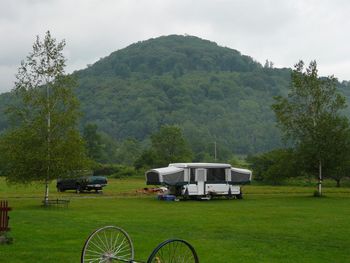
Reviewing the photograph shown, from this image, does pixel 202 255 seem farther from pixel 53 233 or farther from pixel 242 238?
pixel 53 233

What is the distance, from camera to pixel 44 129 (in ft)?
95.9

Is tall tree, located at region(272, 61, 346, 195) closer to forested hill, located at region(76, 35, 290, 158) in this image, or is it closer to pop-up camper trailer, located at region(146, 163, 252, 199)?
pop-up camper trailer, located at region(146, 163, 252, 199)

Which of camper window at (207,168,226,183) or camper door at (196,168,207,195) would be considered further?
camper window at (207,168,226,183)

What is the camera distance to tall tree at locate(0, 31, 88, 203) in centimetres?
2839

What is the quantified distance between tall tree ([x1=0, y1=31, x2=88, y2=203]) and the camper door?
28.9ft

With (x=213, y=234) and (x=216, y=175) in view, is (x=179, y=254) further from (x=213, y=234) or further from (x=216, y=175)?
(x=216, y=175)

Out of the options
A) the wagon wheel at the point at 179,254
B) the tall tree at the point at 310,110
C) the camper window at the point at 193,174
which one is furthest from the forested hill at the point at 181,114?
the wagon wheel at the point at 179,254

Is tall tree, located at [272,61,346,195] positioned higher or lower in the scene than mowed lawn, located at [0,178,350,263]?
higher

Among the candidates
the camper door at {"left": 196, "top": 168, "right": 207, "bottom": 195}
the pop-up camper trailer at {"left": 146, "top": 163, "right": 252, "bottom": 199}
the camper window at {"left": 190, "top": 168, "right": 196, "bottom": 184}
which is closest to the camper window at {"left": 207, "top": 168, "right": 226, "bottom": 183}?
the pop-up camper trailer at {"left": 146, "top": 163, "right": 252, "bottom": 199}

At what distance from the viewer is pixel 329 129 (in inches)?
1451

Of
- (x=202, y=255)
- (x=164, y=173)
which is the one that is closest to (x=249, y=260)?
(x=202, y=255)

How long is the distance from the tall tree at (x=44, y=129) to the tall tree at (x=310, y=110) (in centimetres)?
1602

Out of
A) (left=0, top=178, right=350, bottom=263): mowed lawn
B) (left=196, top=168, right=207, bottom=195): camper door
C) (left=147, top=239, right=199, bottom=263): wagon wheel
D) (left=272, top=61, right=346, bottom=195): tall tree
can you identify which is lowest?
(left=0, top=178, right=350, bottom=263): mowed lawn

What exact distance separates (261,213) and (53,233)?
36.0 feet
